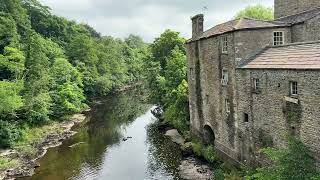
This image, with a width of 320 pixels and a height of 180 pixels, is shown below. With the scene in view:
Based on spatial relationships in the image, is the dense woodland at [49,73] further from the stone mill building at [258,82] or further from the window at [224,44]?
the window at [224,44]

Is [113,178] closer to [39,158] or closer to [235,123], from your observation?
[39,158]

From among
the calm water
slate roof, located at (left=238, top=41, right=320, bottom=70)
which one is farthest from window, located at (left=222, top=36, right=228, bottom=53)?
the calm water

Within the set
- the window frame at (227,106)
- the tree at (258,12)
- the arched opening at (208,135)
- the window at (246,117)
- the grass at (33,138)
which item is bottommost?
the grass at (33,138)

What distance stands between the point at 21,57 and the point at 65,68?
39.6 feet

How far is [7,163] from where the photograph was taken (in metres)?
35.9

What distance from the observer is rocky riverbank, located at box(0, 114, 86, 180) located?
34500 mm

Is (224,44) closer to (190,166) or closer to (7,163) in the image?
(190,166)

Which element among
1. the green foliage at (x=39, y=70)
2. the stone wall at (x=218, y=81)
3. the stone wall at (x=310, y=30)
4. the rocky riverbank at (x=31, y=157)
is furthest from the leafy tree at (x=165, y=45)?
the stone wall at (x=310, y=30)

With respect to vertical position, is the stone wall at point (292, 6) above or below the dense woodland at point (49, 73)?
above

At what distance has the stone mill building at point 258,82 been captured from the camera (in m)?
21.6

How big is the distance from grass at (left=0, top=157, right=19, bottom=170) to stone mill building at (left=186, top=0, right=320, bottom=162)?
18.4 metres

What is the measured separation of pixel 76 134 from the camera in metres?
50.1

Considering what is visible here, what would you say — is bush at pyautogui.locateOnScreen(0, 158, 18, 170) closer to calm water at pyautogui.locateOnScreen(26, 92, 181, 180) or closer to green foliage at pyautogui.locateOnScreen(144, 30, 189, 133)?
calm water at pyautogui.locateOnScreen(26, 92, 181, 180)

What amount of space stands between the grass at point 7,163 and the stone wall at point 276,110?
2151 centimetres
